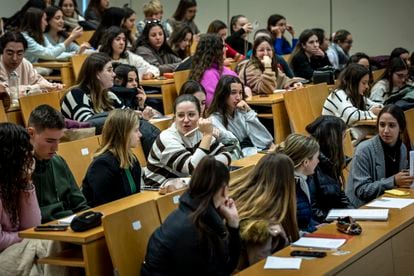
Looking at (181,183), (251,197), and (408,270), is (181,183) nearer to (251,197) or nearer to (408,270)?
(251,197)

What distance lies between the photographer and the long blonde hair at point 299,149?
15.3 ft

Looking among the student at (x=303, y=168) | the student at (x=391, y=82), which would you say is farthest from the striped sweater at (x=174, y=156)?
the student at (x=391, y=82)

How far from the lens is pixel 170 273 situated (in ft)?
11.8

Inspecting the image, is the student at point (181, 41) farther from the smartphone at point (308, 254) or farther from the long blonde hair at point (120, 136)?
the smartphone at point (308, 254)

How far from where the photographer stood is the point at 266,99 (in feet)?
24.2

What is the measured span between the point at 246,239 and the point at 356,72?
366 centimetres

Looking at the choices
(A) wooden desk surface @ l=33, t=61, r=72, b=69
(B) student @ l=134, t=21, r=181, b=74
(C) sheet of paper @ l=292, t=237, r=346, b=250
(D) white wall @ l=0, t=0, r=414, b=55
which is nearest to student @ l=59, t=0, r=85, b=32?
(B) student @ l=134, t=21, r=181, b=74

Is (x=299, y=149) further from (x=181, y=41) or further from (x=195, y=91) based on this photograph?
(x=181, y=41)

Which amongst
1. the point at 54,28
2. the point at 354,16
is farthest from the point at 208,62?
the point at 354,16

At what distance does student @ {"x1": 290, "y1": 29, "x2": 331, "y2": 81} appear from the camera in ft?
29.6

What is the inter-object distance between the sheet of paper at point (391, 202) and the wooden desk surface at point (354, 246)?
62 millimetres

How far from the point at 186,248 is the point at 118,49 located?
4611mm

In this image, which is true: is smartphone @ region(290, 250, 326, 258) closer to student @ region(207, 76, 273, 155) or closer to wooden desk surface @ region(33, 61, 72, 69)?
student @ region(207, 76, 273, 155)

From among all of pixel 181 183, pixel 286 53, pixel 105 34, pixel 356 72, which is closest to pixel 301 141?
pixel 181 183
